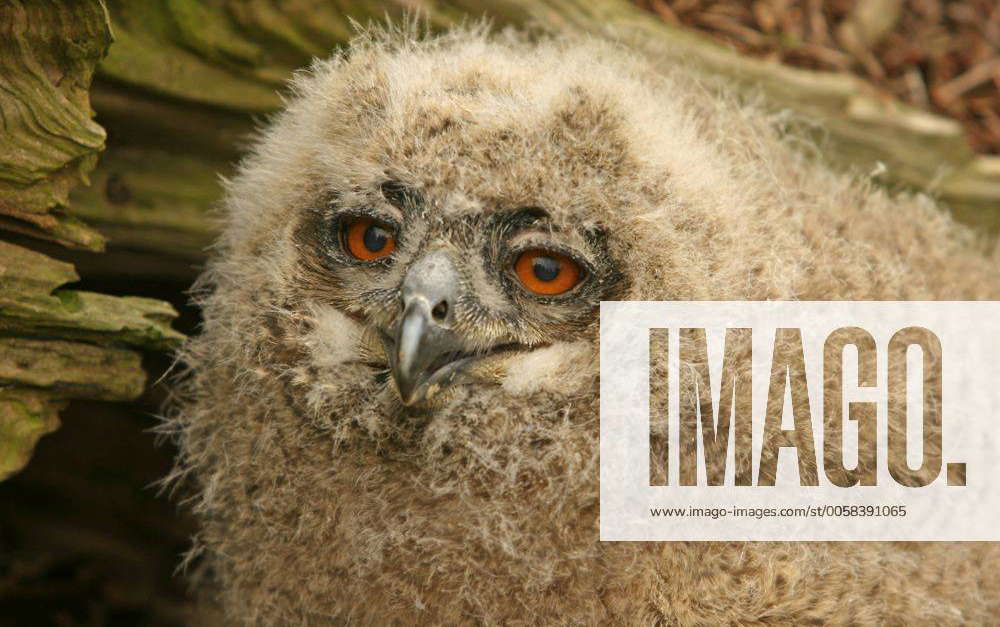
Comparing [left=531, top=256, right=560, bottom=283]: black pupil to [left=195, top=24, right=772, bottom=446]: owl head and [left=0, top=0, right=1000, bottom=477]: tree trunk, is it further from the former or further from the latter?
[left=0, top=0, right=1000, bottom=477]: tree trunk

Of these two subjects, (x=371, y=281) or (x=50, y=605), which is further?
(x=50, y=605)

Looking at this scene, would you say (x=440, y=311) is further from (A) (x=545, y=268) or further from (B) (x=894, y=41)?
(B) (x=894, y=41)

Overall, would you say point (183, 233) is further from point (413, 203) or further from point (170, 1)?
point (413, 203)

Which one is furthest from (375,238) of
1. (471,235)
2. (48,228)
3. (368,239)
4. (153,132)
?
(153,132)

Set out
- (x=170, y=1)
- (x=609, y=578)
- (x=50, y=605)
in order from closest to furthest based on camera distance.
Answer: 1. (x=609, y=578)
2. (x=170, y=1)
3. (x=50, y=605)

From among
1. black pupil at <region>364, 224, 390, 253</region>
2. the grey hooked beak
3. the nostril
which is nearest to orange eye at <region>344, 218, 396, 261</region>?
black pupil at <region>364, 224, 390, 253</region>

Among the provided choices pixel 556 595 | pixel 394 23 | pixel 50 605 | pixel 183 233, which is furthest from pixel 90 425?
pixel 556 595

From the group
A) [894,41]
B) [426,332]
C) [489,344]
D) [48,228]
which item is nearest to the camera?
[426,332]
